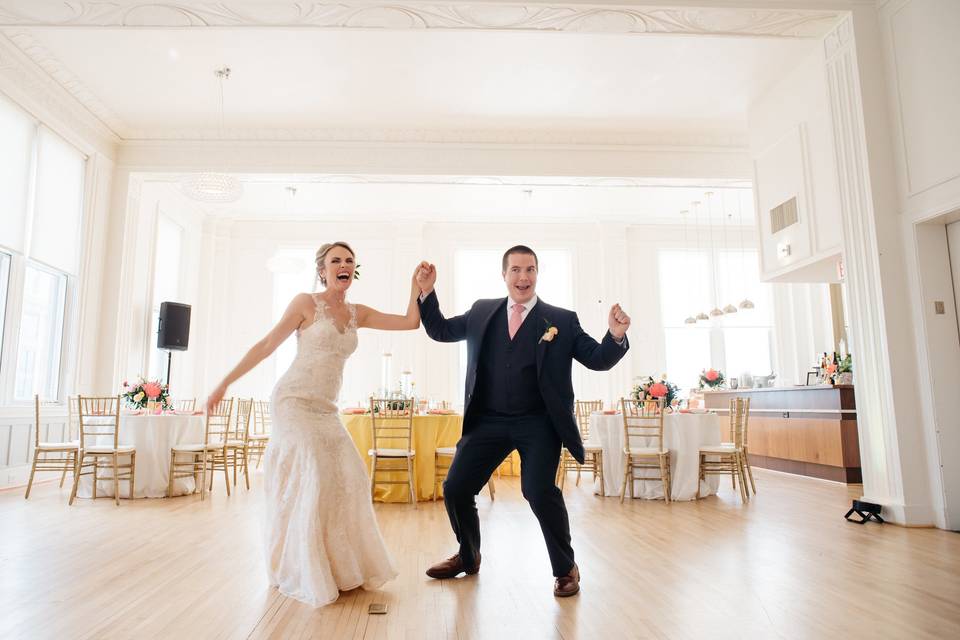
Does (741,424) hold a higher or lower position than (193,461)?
higher

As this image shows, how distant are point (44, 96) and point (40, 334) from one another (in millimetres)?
2848

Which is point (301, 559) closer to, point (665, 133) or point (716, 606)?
point (716, 606)

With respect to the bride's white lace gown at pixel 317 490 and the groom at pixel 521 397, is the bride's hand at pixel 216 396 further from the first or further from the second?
the groom at pixel 521 397

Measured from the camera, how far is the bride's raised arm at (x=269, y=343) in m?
2.94

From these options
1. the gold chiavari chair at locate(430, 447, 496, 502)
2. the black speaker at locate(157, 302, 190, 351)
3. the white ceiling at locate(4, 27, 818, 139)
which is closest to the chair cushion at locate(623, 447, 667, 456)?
the gold chiavari chair at locate(430, 447, 496, 502)

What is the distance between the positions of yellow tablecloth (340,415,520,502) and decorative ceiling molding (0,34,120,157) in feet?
17.0

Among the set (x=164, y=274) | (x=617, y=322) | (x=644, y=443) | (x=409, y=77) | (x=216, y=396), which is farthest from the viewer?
(x=164, y=274)

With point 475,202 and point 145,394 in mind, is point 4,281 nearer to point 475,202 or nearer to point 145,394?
point 145,394

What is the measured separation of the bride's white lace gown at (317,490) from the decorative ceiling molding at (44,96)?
614 cm

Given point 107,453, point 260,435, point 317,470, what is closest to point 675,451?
point 317,470

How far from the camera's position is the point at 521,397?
3.03 m

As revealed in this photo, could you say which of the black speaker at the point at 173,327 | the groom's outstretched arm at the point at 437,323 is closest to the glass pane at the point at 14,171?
the black speaker at the point at 173,327

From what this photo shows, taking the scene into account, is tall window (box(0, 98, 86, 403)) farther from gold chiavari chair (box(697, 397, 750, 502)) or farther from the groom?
gold chiavari chair (box(697, 397, 750, 502))

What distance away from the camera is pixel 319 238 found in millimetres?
12383
